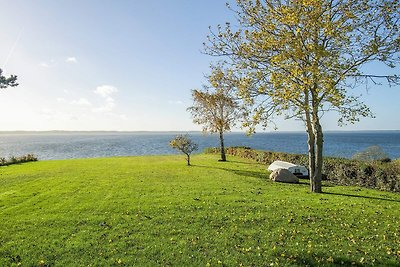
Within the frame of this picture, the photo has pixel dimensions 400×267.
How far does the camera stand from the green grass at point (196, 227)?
449 inches

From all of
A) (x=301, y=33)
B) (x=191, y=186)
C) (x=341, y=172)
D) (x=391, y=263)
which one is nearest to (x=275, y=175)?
(x=341, y=172)

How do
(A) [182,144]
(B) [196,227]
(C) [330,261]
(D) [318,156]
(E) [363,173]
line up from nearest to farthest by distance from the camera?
(C) [330,261] → (B) [196,227] → (D) [318,156] → (E) [363,173] → (A) [182,144]

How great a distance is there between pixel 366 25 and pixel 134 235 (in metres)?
19.0

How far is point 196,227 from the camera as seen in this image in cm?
1442

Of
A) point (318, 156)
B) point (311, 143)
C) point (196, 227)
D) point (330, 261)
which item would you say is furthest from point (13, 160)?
point (330, 261)

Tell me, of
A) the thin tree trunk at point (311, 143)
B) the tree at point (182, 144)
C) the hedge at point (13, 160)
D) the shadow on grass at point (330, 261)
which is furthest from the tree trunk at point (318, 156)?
the hedge at point (13, 160)

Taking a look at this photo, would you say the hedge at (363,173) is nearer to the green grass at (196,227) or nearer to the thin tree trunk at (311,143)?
the green grass at (196,227)

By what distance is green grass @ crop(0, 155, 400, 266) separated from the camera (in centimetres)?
1141

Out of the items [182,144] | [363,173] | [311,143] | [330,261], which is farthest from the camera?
[182,144]

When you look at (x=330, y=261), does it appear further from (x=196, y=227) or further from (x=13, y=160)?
(x=13, y=160)

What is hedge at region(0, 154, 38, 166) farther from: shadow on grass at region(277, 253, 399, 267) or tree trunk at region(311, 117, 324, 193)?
shadow on grass at region(277, 253, 399, 267)

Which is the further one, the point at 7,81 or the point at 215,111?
the point at 215,111

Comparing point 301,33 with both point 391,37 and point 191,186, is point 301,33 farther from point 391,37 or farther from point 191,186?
point 191,186

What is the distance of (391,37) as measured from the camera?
19438mm
